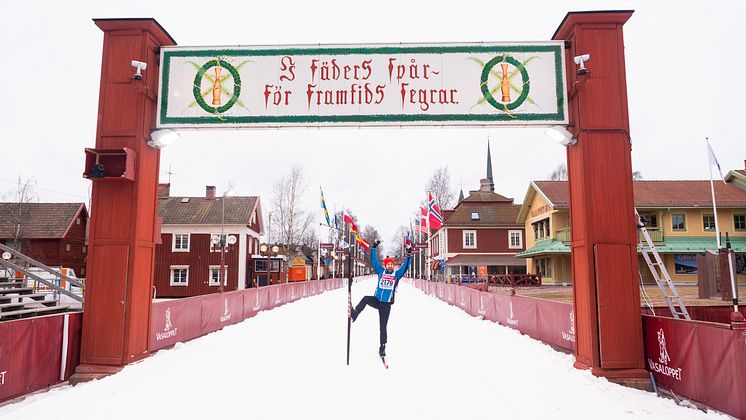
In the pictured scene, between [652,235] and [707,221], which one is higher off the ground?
[707,221]

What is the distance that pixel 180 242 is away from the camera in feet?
124

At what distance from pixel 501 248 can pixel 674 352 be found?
4236cm

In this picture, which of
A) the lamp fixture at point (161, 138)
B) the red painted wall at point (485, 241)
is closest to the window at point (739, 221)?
the red painted wall at point (485, 241)

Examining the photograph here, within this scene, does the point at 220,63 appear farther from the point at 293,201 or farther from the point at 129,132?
the point at 293,201

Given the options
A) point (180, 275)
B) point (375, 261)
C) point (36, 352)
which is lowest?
point (180, 275)

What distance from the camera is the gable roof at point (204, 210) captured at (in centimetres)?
3806

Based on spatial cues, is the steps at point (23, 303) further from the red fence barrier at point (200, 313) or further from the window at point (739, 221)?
the window at point (739, 221)

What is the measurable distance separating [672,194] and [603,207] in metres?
33.7

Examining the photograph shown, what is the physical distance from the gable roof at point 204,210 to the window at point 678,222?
1287 inches

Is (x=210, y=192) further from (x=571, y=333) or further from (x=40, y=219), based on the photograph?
(x=571, y=333)

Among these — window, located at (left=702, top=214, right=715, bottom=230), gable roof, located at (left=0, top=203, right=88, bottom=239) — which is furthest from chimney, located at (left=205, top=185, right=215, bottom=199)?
window, located at (left=702, top=214, right=715, bottom=230)

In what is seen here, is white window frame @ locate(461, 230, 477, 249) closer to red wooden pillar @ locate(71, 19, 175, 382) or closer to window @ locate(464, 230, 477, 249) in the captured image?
window @ locate(464, 230, 477, 249)

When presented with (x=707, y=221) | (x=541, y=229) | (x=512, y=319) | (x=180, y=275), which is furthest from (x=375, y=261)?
(x=707, y=221)

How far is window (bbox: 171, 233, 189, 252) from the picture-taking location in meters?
37.4
